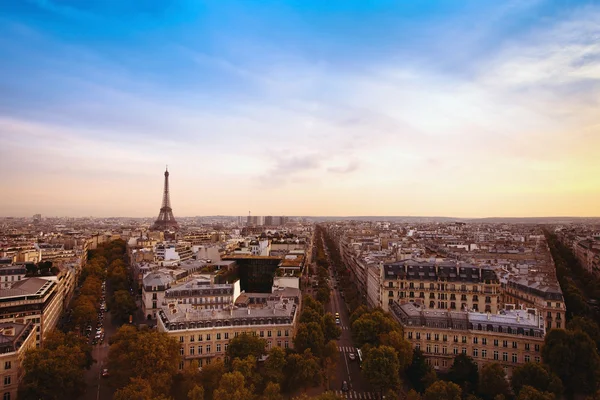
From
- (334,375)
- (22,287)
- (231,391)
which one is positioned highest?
(22,287)

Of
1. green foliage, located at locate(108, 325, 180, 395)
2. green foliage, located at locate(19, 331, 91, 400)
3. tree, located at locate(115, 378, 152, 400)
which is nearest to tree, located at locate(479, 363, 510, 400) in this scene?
green foliage, located at locate(108, 325, 180, 395)

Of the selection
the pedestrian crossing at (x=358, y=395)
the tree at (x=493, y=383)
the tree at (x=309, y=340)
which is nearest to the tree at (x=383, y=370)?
the pedestrian crossing at (x=358, y=395)

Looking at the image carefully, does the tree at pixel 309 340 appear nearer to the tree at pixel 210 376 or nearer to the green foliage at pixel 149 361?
the tree at pixel 210 376

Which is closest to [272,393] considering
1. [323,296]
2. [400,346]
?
[400,346]

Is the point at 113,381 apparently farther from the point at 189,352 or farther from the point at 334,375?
the point at 334,375

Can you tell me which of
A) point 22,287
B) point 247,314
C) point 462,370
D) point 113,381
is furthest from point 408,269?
point 22,287

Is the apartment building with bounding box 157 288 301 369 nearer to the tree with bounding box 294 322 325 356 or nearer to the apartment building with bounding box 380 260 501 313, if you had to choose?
the tree with bounding box 294 322 325 356
